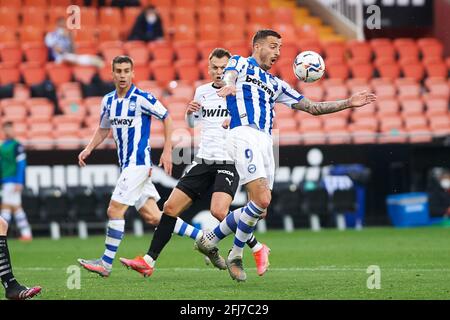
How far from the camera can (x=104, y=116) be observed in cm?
1139

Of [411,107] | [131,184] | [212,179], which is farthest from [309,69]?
[411,107]

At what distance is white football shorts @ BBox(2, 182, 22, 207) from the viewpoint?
→ 17.7 meters

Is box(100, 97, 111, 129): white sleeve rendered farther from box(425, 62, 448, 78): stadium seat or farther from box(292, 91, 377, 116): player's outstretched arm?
box(425, 62, 448, 78): stadium seat

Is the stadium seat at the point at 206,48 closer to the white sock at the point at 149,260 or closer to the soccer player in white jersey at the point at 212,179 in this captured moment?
the soccer player in white jersey at the point at 212,179

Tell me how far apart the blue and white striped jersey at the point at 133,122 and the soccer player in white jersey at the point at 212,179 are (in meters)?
0.44

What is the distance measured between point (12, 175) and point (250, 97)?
27.5 feet

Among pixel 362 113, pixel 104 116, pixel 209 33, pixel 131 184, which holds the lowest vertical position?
pixel 362 113

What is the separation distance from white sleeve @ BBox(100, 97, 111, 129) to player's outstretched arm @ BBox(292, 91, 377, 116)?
6.66 feet

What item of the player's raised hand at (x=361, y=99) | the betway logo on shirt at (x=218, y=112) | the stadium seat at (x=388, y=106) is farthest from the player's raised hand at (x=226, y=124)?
the stadium seat at (x=388, y=106)

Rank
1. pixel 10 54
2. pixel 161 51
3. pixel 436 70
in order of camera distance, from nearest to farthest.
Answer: pixel 10 54 → pixel 161 51 → pixel 436 70

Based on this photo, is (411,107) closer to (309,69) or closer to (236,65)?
(309,69)

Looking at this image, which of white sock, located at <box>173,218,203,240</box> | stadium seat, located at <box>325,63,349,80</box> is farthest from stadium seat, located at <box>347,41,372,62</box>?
white sock, located at <box>173,218,203,240</box>

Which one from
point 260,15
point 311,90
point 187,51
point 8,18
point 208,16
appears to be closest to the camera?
point 311,90

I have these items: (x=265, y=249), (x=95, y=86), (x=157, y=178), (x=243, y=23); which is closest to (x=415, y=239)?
(x=157, y=178)
